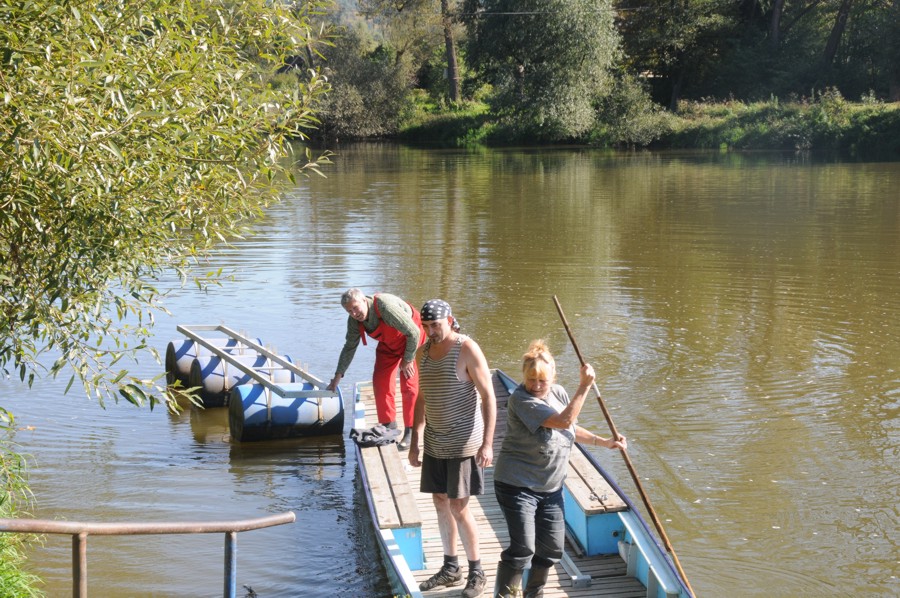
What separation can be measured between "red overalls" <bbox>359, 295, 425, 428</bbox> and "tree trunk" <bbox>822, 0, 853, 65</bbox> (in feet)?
164

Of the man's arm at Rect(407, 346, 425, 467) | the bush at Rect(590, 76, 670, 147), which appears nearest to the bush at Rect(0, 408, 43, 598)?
the man's arm at Rect(407, 346, 425, 467)

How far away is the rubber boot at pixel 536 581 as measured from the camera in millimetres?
5812

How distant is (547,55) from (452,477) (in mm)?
47004

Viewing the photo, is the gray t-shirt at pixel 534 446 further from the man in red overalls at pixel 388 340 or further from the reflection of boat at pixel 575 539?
the man in red overalls at pixel 388 340

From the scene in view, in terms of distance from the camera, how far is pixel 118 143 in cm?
583

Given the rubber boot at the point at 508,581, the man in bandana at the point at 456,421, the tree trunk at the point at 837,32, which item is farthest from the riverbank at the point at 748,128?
the rubber boot at the point at 508,581

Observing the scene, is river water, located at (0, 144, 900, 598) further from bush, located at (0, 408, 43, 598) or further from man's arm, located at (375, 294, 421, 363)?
man's arm, located at (375, 294, 421, 363)

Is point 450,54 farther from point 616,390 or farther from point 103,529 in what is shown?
point 103,529

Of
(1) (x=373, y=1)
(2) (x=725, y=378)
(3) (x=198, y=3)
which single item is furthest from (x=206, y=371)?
(1) (x=373, y=1)

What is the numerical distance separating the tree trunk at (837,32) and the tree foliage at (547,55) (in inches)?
435

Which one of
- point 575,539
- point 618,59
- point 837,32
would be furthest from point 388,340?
point 837,32

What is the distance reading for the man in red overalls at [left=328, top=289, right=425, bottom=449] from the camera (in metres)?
8.12

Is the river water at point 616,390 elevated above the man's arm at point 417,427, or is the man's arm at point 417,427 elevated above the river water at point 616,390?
the man's arm at point 417,427

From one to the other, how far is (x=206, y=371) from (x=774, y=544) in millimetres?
6420
